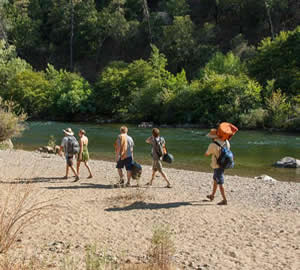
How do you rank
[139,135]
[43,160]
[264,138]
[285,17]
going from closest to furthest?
[43,160]
[264,138]
[139,135]
[285,17]

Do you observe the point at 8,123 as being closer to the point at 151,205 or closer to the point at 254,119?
the point at 151,205

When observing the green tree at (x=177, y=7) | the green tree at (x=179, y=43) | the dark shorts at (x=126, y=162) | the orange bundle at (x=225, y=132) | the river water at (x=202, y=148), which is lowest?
the river water at (x=202, y=148)

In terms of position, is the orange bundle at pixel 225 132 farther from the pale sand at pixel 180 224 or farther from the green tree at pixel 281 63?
the green tree at pixel 281 63

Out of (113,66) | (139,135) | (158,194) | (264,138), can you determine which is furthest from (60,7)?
(158,194)

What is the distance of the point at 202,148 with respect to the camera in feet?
81.8

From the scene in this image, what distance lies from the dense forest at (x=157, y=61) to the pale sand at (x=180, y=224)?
24498 millimetres

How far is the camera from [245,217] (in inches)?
351

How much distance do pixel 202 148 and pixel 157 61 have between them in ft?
93.6

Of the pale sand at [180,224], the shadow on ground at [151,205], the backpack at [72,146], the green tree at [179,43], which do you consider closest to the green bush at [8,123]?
the pale sand at [180,224]

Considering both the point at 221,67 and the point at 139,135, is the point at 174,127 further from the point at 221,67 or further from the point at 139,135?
the point at 221,67

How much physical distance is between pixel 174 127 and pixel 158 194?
2945cm

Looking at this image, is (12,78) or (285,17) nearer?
(12,78)

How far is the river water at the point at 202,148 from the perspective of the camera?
18547 mm

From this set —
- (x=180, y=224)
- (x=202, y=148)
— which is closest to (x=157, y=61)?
(x=202, y=148)
